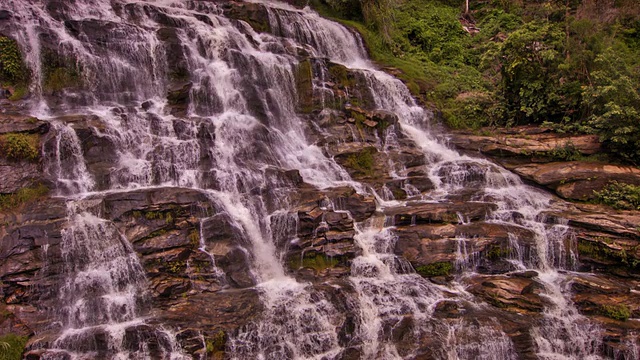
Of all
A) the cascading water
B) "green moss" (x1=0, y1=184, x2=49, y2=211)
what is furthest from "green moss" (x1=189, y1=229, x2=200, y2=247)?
"green moss" (x1=0, y1=184, x2=49, y2=211)

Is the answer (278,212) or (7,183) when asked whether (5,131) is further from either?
(278,212)

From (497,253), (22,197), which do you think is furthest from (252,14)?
(497,253)

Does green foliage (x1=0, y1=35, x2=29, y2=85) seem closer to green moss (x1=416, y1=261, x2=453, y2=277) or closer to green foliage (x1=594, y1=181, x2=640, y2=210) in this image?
green moss (x1=416, y1=261, x2=453, y2=277)

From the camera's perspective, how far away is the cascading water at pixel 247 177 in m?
9.92

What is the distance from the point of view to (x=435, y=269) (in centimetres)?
1198

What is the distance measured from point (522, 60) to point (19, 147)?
1741 cm

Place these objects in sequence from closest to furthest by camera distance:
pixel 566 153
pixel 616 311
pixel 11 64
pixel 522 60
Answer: pixel 616 311 < pixel 11 64 < pixel 566 153 < pixel 522 60

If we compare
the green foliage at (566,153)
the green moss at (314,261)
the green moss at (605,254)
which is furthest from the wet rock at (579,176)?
the green moss at (314,261)

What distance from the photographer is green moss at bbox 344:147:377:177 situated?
16.0 meters

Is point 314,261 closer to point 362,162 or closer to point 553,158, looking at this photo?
point 362,162

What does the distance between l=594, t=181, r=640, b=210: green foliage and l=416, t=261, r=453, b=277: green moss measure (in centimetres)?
592

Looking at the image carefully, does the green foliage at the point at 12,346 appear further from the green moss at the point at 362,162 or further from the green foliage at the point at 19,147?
the green moss at the point at 362,162

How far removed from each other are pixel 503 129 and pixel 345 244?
10104 millimetres

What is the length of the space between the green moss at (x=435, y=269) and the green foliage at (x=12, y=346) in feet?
29.5
